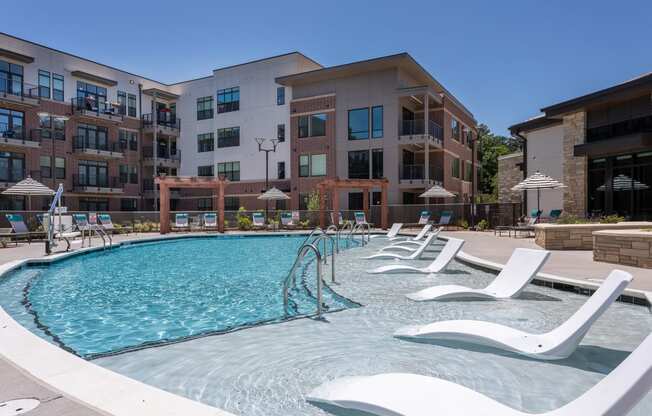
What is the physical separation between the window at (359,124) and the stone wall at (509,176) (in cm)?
1408

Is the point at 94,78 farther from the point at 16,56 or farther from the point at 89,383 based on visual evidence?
the point at 89,383

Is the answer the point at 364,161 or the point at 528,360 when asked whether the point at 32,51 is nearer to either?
the point at 364,161

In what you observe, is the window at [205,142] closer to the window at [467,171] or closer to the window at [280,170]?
the window at [280,170]

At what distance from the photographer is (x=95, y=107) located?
1478 inches

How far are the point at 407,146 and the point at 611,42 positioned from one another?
539 inches

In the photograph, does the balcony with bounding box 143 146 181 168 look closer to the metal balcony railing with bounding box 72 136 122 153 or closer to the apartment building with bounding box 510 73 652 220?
the metal balcony railing with bounding box 72 136 122 153

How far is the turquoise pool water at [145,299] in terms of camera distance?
5.78 meters

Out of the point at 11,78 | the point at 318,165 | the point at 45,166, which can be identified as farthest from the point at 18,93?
the point at 318,165

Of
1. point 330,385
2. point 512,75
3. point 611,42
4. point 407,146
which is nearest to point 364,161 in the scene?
point 407,146

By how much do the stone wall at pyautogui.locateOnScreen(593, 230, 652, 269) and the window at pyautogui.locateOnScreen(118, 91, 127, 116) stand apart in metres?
40.3

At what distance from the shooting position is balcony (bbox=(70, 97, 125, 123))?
3577cm

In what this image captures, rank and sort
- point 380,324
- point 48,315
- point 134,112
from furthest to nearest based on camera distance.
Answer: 1. point 134,112
2. point 48,315
3. point 380,324

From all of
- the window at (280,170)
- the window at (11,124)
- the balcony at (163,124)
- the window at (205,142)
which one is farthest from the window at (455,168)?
the window at (11,124)

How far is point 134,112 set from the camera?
135ft
